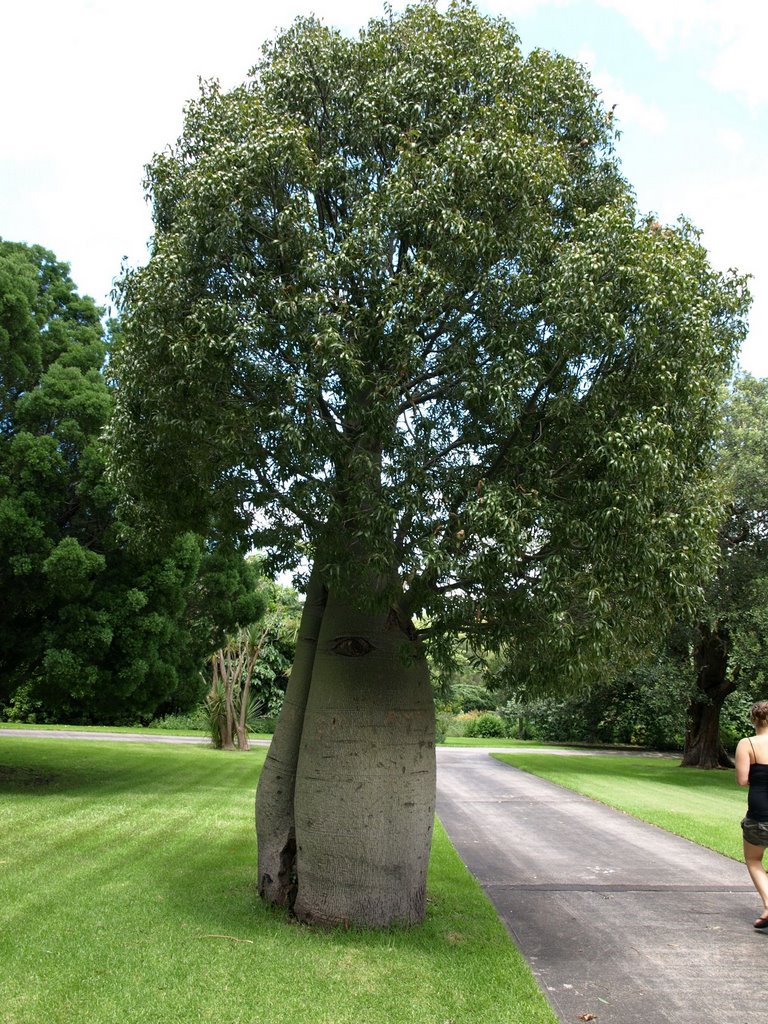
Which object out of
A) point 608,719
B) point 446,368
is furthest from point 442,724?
point 446,368

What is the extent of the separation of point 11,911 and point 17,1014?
8.20 ft

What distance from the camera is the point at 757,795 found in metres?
7.16

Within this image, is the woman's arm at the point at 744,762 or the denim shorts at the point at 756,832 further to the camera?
the woman's arm at the point at 744,762

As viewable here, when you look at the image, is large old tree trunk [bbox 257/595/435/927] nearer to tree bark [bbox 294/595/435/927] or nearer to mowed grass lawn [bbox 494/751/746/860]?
tree bark [bbox 294/595/435/927]

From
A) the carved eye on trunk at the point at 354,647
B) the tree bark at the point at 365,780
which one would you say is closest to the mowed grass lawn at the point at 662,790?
the tree bark at the point at 365,780

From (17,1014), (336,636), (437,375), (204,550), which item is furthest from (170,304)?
(204,550)

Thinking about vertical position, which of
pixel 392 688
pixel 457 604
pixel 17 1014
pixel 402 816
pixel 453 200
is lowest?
pixel 17 1014

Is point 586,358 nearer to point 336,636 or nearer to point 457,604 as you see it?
point 457,604

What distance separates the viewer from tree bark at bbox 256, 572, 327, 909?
7.79 meters

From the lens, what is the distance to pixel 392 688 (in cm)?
751

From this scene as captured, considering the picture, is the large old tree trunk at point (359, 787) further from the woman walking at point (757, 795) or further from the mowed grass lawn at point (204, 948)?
the woman walking at point (757, 795)

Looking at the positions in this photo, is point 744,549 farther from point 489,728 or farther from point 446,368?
point 489,728

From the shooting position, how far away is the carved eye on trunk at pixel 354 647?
298 inches

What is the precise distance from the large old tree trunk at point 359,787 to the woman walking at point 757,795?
2631 mm
